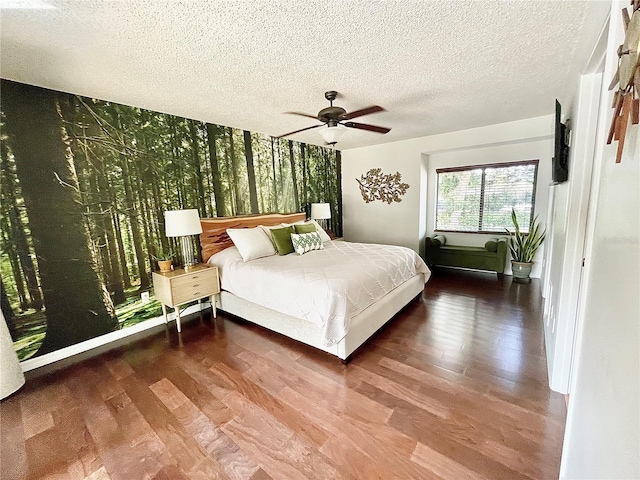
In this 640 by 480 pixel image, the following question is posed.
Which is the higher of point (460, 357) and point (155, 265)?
point (155, 265)

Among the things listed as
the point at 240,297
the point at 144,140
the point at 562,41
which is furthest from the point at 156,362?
the point at 562,41

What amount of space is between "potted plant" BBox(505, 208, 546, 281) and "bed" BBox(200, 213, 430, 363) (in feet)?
6.17

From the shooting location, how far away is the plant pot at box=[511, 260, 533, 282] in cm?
425

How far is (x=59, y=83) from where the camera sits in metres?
2.29

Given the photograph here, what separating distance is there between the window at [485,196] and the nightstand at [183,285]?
4.33m

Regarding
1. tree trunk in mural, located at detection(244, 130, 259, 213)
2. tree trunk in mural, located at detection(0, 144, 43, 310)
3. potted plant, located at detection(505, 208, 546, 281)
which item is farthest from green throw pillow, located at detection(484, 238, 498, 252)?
tree trunk in mural, located at detection(0, 144, 43, 310)

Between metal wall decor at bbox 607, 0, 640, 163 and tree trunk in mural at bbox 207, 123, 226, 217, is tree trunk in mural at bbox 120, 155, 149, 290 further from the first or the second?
metal wall decor at bbox 607, 0, 640, 163

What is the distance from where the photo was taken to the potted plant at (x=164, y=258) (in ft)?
9.87

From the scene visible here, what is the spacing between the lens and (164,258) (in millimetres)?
3166

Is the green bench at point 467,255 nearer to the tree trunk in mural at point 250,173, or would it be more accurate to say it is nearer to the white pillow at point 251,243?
the white pillow at point 251,243

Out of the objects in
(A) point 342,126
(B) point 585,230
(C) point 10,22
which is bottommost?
(B) point 585,230

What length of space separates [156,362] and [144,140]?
2.33 metres

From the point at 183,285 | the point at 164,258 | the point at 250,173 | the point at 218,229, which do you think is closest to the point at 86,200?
the point at 164,258

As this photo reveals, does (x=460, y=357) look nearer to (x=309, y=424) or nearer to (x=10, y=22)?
(x=309, y=424)
